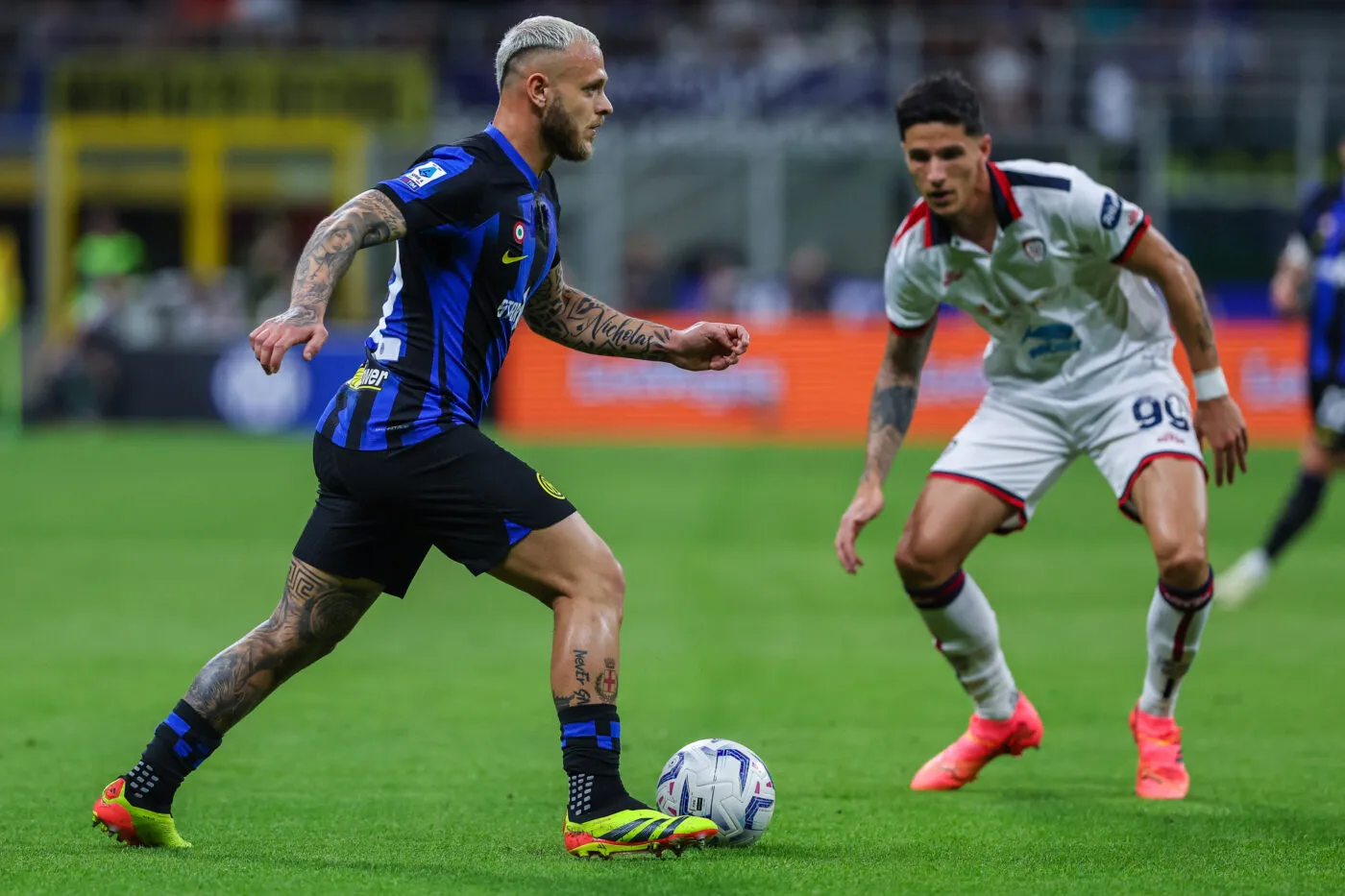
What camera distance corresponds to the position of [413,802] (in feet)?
20.0

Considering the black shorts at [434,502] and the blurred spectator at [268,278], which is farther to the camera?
the blurred spectator at [268,278]

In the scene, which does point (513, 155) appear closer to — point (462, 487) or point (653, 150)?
point (462, 487)

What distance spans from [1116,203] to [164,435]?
19.8 m

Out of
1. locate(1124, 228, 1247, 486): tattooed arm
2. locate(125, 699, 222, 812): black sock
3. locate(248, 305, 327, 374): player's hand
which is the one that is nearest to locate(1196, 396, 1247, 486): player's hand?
locate(1124, 228, 1247, 486): tattooed arm

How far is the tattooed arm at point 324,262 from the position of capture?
4637 millimetres

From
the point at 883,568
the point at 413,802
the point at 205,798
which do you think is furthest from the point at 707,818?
the point at 883,568

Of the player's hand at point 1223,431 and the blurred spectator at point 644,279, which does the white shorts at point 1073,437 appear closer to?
the player's hand at point 1223,431

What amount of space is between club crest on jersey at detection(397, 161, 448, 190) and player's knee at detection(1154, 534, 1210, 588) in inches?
109

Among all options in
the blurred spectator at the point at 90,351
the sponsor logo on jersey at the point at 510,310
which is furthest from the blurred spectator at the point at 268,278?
the sponsor logo on jersey at the point at 510,310

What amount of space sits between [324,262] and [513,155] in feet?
2.40

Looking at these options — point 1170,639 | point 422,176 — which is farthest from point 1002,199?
point 422,176

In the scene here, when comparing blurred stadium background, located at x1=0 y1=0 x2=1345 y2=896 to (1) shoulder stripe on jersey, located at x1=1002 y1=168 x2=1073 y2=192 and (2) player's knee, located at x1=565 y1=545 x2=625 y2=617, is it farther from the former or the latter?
(1) shoulder stripe on jersey, located at x1=1002 y1=168 x2=1073 y2=192

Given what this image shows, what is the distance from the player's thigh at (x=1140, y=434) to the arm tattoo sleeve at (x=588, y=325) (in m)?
1.82

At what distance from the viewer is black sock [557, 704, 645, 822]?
5.18 meters
